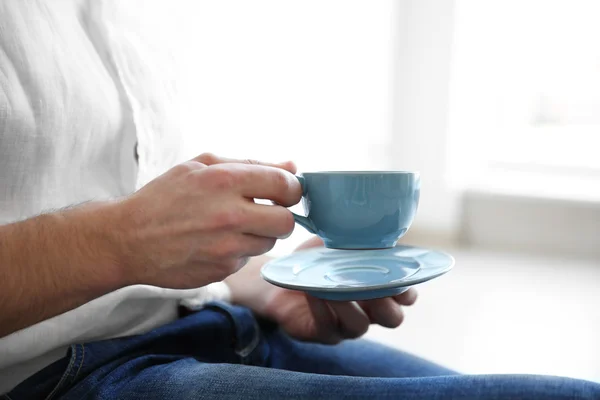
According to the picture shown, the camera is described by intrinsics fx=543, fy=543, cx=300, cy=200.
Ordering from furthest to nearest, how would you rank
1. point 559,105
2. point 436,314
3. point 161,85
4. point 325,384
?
1. point 559,105
2. point 436,314
3. point 161,85
4. point 325,384

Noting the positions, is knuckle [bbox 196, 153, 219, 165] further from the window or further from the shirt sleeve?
the window

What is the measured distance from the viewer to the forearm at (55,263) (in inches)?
18.2

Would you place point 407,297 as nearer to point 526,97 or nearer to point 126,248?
point 126,248

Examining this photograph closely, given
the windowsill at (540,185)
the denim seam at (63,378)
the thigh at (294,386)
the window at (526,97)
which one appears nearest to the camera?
the thigh at (294,386)

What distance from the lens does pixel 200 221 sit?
1.51ft

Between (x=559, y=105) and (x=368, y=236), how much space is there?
243 cm

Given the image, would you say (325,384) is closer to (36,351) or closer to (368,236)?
(368,236)

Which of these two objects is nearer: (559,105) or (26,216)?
(26,216)

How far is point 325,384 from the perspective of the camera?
465mm

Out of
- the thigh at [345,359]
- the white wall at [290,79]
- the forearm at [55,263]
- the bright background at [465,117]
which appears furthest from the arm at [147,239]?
the bright background at [465,117]

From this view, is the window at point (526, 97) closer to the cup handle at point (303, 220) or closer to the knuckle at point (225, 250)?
the cup handle at point (303, 220)

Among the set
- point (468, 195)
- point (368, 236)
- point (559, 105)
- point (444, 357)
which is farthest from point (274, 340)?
point (559, 105)

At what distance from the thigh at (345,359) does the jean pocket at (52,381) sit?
26 cm

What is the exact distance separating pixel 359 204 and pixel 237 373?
0.65 feet
